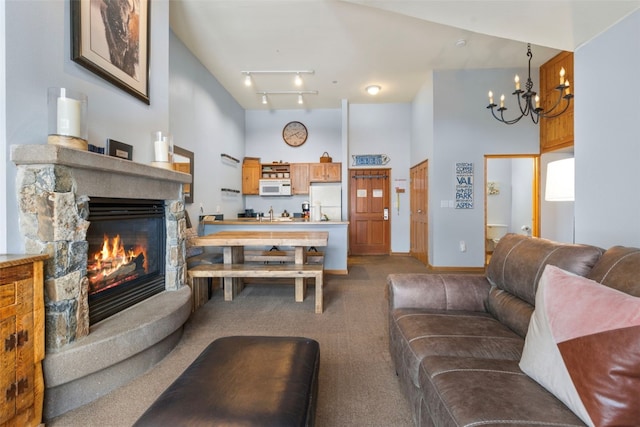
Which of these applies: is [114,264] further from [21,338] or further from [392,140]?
[392,140]

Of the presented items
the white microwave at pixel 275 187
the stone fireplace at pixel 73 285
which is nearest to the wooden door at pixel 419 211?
the white microwave at pixel 275 187

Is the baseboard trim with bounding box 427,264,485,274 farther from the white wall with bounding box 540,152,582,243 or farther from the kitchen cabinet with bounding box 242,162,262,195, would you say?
the kitchen cabinet with bounding box 242,162,262,195

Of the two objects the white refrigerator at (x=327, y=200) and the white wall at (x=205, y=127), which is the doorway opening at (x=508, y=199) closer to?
the white refrigerator at (x=327, y=200)

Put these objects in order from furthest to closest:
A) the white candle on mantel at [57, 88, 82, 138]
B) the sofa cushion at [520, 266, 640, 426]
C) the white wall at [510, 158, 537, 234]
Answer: the white wall at [510, 158, 537, 234]
the white candle on mantel at [57, 88, 82, 138]
the sofa cushion at [520, 266, 640, 426]

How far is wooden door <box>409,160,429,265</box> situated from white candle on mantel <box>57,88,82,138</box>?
192 inches

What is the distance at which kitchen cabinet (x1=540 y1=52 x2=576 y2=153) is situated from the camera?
4012 millimetres

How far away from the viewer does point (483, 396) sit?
958mm

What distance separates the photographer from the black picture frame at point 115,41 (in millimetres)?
1800

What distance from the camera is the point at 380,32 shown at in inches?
142

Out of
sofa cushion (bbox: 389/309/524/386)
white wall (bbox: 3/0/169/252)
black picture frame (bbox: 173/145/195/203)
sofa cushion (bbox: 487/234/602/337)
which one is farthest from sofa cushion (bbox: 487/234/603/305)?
black picture frame (bbox: 173/145/195/203)

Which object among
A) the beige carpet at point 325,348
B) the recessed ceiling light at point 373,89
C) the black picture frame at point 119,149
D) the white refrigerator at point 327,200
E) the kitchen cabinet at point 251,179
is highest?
the recessed ceiling light at point 373,89

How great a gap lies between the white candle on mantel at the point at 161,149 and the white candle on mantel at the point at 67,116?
82 cm

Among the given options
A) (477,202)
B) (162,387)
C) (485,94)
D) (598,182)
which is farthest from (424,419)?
(485,94)

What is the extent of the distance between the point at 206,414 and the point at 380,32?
163 inches
